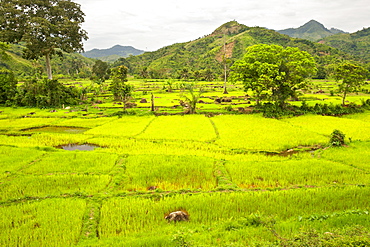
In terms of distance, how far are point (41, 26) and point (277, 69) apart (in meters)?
27.1

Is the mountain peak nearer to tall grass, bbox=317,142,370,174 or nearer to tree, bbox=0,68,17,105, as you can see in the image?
tree, bbox=0,68,17,105

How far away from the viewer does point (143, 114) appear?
22625 millimetres

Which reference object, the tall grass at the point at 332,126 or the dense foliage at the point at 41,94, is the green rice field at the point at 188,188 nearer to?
the tall grass at the point at 332,126

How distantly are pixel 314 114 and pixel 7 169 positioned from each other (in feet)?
76.7

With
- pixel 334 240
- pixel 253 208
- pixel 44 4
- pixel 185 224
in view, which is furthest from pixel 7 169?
pixel 44 4

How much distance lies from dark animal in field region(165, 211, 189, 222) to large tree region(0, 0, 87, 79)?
94.7 feet

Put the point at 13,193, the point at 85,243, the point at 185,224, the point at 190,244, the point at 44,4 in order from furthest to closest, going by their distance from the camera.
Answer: the point at 44,4
the point at 13,193
the point at 185,224
the point at 85,243
the point at 190,244

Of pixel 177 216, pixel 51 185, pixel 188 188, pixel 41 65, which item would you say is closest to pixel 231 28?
pixel 41 65

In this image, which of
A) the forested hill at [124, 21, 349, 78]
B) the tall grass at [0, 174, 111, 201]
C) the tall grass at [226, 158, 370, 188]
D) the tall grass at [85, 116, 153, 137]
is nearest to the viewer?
the tall grass at [0, 174, 111, 201]

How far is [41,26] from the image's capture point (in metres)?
26.3

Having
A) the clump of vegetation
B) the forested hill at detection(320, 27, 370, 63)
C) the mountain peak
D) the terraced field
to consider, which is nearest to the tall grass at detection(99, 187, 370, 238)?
the terraced field

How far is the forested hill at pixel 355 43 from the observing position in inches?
5040

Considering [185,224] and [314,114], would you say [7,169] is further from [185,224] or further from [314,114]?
[314,114]

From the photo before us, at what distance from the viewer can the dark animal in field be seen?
6227 mm
